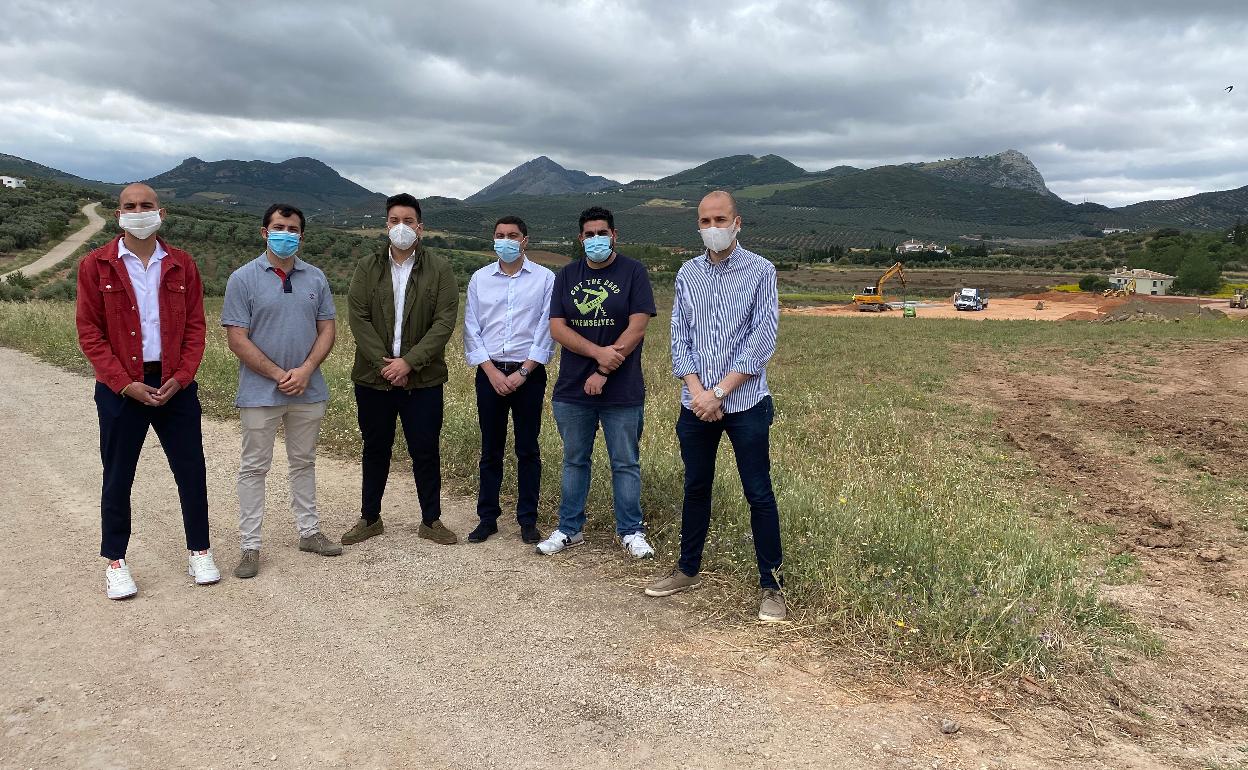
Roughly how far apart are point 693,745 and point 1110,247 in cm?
11387

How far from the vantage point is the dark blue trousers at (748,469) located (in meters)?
4.14

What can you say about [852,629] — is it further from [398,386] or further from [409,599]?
[398,386]

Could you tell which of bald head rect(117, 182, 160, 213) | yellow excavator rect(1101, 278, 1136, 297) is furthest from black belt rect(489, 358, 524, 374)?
yellow excavator rect(1101, 278, 1136, 297)

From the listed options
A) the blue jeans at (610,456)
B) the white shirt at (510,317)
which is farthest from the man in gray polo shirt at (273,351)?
the blue jeans at (610,456)

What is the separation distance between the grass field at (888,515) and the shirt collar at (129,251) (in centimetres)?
293

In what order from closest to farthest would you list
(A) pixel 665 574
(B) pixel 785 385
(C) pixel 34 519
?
1. (A) pixel 665 574
2. (C) pixel 34 519
3. (B) pixel 785 385

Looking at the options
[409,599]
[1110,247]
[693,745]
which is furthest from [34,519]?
[1110,247]

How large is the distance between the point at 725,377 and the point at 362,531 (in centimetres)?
284

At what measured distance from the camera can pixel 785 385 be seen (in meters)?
15.8

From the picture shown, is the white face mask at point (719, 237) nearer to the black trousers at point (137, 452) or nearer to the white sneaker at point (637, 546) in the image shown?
the white sneaker at point (637, 546)

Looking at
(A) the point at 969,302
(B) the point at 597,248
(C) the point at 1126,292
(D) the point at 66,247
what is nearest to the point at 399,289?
(B) the point at 597,248

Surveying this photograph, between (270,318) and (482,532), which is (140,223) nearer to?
(270,318)

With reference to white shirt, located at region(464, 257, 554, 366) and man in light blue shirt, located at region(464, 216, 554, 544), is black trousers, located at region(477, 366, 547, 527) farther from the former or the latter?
white shirt, located at region(464, 257, 554, 366)

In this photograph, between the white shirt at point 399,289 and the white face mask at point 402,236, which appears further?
the white shirt at point 399,289
